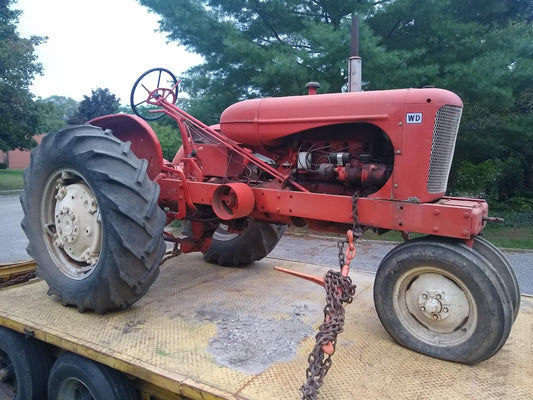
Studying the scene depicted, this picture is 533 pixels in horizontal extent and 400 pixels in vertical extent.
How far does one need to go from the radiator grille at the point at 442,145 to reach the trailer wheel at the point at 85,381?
1970mm

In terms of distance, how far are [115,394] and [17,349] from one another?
97 centimetres

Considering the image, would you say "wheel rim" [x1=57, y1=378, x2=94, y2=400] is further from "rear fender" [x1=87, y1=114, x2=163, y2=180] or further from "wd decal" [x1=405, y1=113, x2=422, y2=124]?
"wd decal" [x1=405, y1=113, x2=422, y2=124]

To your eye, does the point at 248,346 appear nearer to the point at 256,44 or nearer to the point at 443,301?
the point at 443,301

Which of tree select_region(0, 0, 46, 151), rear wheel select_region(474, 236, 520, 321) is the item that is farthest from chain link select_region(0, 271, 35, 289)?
tree select_region(0, 0, 46, 151)

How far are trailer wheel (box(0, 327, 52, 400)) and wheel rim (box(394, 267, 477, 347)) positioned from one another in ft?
7.23

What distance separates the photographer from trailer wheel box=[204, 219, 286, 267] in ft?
12.8

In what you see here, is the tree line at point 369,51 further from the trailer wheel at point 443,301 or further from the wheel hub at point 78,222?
the trailer wheel at point 443,301

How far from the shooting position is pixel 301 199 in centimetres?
Answer: 274

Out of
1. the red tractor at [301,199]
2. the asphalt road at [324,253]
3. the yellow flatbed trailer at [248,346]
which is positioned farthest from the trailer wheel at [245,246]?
the asphalt road at [324,253]

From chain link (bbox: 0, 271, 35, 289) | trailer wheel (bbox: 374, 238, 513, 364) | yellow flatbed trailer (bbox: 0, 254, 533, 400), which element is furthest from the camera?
chain link (bbox: 0, 271, 35, 289)

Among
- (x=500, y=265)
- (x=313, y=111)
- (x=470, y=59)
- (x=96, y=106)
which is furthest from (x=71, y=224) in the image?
(x=96, y=106)

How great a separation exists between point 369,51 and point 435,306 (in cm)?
514

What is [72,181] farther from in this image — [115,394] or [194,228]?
[115,394]

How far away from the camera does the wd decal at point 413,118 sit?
2350mm
